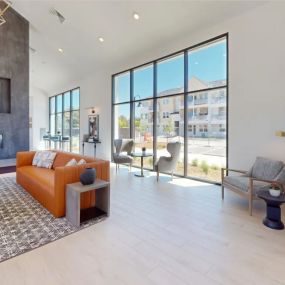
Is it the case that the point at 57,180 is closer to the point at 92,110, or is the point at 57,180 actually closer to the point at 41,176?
the point at 41,176

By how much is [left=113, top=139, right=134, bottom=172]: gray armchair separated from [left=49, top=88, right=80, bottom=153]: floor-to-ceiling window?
13.0 ft

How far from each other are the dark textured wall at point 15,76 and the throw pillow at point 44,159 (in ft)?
9.57

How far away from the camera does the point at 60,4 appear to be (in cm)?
513

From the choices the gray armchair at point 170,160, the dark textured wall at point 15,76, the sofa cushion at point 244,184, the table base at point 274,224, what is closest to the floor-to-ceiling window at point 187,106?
the gray armchair at point 170,160

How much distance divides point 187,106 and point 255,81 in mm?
1728

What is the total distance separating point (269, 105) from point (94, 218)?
3679 millimetres

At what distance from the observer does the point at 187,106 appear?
533 cm

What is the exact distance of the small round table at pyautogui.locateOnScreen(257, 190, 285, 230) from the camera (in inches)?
105

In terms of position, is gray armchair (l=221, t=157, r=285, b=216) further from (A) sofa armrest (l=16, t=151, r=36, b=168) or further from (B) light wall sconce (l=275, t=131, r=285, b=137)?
(A) sofa armrest (l=16, t=151, r=36, b=168)

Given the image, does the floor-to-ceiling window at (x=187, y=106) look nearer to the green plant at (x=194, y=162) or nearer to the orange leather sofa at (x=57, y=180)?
the green plant at (x=194, y=162)

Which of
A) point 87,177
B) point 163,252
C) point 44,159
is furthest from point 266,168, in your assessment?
point 44,159

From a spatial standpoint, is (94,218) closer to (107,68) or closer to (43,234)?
(43,234)

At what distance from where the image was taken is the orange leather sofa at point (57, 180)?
291 cm

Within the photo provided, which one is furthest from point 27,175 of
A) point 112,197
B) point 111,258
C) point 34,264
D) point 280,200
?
point 280,200
